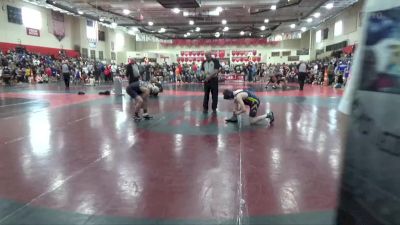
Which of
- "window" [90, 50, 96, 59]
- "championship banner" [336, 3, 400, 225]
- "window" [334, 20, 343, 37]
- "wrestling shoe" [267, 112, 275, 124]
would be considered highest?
"window" [334, 20, 343, 37]

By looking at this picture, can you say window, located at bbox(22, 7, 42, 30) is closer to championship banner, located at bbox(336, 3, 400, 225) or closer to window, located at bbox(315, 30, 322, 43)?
window, located at bbox(315, 30, 322, 43)

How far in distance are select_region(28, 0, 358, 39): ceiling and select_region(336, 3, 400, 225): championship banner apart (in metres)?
15.8

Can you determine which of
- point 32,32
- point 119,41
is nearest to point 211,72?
point 32,32

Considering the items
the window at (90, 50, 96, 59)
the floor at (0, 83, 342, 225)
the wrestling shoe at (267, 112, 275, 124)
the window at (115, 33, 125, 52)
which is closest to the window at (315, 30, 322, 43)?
the window at (115, 33, 125, 52)

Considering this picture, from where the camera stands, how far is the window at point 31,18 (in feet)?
85.2

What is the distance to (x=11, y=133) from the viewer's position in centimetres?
664

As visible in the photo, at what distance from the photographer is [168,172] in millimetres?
4184

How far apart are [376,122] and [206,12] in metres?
29.4

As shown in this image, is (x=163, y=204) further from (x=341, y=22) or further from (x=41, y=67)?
(x=341, y=22)

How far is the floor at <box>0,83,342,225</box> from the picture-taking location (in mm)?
3033

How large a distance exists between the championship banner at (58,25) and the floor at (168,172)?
24665mm

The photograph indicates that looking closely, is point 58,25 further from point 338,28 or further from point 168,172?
point 168,172

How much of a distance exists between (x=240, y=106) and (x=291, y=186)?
4.04 metres

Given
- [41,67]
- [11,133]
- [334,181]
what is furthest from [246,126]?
[41,67]
